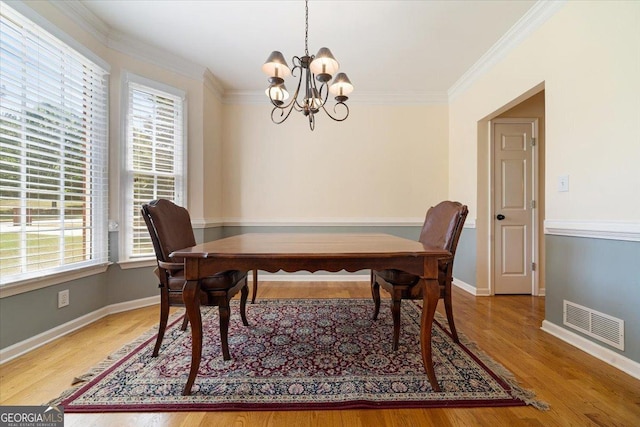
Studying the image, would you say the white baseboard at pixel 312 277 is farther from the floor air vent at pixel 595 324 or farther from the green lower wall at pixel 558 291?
the floor air vent at pixel 595 324

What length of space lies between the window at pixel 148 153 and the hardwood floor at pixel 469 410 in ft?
2.72

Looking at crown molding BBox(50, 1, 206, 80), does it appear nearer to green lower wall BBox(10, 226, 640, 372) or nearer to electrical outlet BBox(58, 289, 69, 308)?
green lower wall BBox(10, 226, 640, 372)

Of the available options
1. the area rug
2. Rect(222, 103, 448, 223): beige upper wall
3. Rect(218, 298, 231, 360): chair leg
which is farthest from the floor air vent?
Rect(218, 298, 231, 360): chair leg

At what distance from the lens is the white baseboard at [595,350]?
1555 millimetres

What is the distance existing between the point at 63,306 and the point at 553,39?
432cm

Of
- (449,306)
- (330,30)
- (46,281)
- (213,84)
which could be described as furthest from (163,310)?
(213,84)

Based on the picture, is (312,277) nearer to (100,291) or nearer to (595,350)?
(100,291)

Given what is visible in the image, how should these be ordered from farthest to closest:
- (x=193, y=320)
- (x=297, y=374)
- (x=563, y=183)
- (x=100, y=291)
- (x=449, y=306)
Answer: (x=100, y=291), (x=563, y=183), (x=449, y=306), (x=297, y=374), (x=193, y=320)

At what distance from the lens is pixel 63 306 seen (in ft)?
6.89

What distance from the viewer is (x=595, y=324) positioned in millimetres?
1773

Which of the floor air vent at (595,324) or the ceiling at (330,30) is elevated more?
the ceiling at (330,30)

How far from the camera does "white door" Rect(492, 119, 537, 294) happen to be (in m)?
3.20

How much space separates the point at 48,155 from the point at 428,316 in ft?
9.25

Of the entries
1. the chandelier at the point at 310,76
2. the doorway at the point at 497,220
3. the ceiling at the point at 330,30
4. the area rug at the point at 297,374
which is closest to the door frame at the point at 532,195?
the doorway at the point at 497,220
